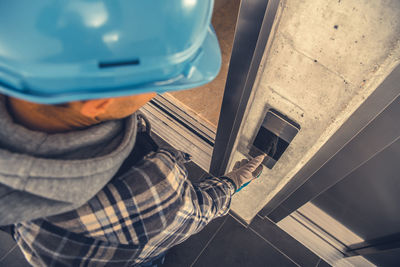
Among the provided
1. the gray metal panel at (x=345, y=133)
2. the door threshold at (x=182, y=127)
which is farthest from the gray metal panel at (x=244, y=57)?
the door threshold at (x=182, y=127)

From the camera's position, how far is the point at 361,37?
2.05ft

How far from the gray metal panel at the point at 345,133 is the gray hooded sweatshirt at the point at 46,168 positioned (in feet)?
2.42

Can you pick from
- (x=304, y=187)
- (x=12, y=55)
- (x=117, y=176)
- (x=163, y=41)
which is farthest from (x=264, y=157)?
(x=12, y=55)

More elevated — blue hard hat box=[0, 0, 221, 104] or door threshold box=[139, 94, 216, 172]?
blue hard hat box=[0, 0, 221, 104]

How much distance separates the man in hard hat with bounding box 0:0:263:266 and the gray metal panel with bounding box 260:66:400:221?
471mm

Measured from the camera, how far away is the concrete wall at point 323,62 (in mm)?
599

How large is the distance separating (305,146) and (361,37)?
0.51m

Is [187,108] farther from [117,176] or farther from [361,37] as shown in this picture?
[361,37]

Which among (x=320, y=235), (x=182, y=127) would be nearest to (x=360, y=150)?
(x=182, y=127)

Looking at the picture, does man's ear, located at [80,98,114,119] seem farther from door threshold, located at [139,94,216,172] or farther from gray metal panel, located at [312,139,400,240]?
door threshold, located at [139,94,216,172]

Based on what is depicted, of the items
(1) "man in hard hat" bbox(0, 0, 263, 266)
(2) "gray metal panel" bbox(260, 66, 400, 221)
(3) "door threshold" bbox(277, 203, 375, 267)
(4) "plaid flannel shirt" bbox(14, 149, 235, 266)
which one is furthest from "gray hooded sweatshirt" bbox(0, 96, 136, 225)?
(3) "door threshold" bbox(277, 203, 375, 267)

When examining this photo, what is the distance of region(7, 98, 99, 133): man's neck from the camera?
Answer: 26.4 inches

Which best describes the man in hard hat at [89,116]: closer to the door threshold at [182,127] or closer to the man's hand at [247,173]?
the man's hand at [247,173]

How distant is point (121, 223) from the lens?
0.83 m
